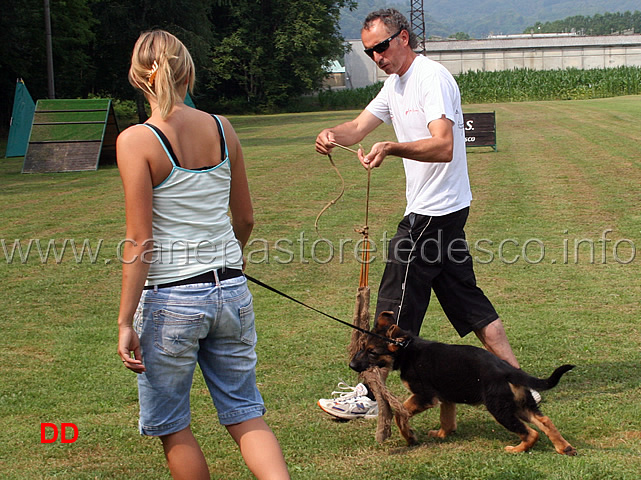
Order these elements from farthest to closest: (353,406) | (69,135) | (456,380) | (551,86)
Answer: (551,86) < (69,135) < (353,406) < (456,380)

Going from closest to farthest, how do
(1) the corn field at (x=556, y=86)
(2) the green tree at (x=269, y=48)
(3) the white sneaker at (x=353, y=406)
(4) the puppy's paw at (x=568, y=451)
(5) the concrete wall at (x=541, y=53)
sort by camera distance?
(4) the puppy's paw at (x=568, y=451) → (3) the white sneaker at (x=353, y=406) → (1) the corn field at (x=556, y=86) → (2) the green tree at (x=269, y=48) → (5) the concrete wall at (x=541, y=53)

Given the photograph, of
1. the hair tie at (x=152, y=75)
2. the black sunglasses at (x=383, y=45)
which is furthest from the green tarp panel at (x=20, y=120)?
the hair tie at (x=152, y=75)

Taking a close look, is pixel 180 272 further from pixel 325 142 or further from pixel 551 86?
pixel 551 86

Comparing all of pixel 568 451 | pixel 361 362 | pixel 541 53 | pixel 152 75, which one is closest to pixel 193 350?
pixel 152 75

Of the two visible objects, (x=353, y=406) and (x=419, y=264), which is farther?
(x=353, y=406)

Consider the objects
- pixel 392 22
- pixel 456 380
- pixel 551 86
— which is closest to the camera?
pixel 456 380

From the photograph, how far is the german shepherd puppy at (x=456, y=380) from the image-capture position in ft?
12.5

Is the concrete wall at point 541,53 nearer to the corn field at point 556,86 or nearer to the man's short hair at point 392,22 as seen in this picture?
the corn field at point 556,86

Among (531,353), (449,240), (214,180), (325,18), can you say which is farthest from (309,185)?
(325,18)

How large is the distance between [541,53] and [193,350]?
89.0m

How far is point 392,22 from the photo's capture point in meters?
4.22

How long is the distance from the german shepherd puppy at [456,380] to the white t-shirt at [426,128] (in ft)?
2.51

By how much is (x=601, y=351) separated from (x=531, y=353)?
0.54 metres

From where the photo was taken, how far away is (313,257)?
948 centimetres
